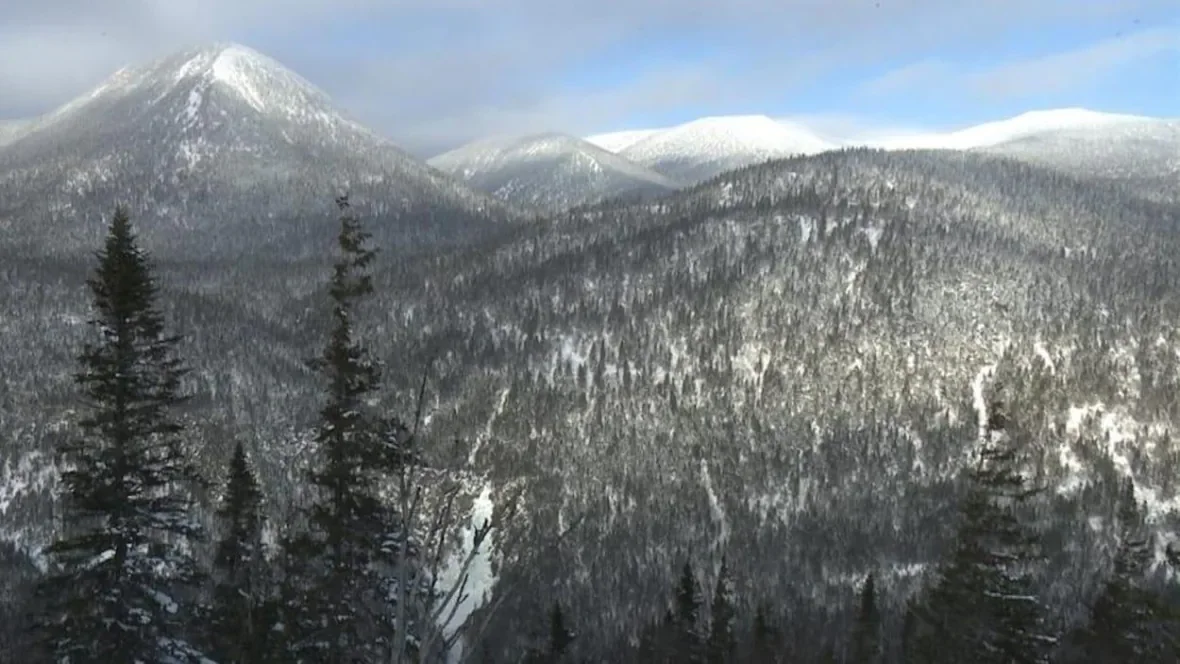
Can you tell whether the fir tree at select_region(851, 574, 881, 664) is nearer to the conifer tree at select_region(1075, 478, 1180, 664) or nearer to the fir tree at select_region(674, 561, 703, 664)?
the fir tree at select_region(674, 561, 703, 664)

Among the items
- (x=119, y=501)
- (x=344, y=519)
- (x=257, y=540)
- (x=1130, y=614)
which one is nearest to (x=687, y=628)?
(x=1130, y=614)

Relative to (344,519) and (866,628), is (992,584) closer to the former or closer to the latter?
(344,519)

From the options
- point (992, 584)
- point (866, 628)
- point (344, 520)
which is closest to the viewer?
point (344, 520)

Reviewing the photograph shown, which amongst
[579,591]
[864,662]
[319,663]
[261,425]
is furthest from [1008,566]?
[261,425]

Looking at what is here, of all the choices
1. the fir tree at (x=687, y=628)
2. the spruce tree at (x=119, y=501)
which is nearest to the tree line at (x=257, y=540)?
the spruce tree at (x=119, y=501)

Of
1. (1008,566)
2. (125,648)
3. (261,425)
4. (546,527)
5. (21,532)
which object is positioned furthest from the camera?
(261,425)

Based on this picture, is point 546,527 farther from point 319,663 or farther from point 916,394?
point 319,663
